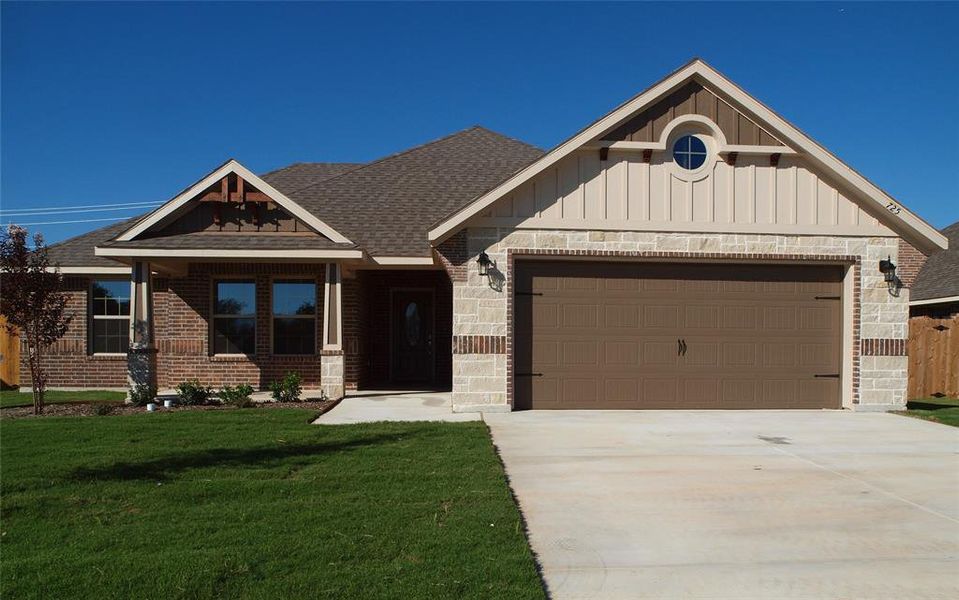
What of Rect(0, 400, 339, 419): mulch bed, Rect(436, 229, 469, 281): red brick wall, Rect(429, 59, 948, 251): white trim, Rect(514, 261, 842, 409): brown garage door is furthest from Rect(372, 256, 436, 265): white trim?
Rect(0, 400, 339, 419): mulch bed

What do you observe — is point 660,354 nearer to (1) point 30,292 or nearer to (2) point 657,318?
(2) point 657,318

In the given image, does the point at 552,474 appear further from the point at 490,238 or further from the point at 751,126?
the point at 751,126

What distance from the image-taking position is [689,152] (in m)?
11.9

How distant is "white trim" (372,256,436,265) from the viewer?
45.5 feet

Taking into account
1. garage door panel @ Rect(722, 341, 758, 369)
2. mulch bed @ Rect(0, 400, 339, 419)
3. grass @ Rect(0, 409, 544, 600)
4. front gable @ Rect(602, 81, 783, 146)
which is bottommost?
mulch bed @ Rect(0, 400, 339, 419)

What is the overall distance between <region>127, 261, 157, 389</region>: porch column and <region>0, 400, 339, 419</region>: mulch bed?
593mm

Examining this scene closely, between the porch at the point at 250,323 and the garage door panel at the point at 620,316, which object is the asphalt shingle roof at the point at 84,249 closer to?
the porch at the point at 250,323

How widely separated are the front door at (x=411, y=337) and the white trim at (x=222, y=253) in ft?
12.6

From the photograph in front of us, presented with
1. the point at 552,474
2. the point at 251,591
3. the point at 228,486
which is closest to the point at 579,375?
the point at 552,474

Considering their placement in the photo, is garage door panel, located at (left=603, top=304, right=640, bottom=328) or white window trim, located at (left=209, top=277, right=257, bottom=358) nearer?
garage door panel, located at (left=603, top=304, right=640, bottom=328)

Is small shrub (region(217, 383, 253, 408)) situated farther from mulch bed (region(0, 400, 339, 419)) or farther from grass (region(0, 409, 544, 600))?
grass (region(0, 409, 544, 600))

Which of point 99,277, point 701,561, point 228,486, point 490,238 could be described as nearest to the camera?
point 701,561

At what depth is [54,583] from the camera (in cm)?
425

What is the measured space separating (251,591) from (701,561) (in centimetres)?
299
